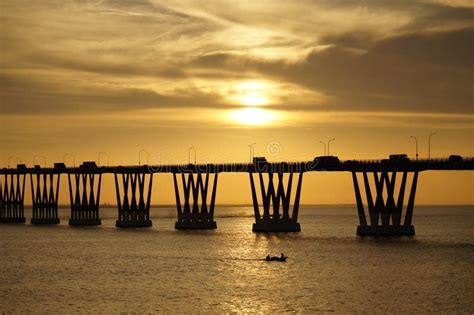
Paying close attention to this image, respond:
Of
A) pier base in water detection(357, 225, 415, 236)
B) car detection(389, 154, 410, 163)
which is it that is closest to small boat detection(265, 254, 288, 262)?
pier base in water detection(357, 225, 415, 236)

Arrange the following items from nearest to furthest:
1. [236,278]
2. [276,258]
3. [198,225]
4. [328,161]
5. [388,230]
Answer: [236,278] < [276,258] < [388,230] < [328,161] < [198,225]

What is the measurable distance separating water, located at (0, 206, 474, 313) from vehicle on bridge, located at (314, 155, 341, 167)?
555 inches

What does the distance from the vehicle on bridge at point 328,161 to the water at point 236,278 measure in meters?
14.1

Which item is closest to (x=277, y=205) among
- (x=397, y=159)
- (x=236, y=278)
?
(x=397, y=159)

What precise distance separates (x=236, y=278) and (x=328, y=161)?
57420mm

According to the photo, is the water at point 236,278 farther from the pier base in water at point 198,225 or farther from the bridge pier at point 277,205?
the pier base in water at point 198,225

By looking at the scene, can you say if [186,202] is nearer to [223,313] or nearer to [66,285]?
[66,285]

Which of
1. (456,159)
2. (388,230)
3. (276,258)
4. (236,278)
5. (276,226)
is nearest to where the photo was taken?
(236,278)

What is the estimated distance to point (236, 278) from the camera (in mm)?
91125

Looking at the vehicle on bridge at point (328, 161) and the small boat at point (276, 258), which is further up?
the vehicle on bridge at point (328, 161)

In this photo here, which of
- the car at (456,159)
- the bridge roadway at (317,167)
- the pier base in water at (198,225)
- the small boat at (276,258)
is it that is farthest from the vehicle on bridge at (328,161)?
the pier base in water at (198,225)

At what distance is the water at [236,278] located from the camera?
234 ft

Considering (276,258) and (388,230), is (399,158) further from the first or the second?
(276,258)

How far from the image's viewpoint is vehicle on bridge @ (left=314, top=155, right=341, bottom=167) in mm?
143500
